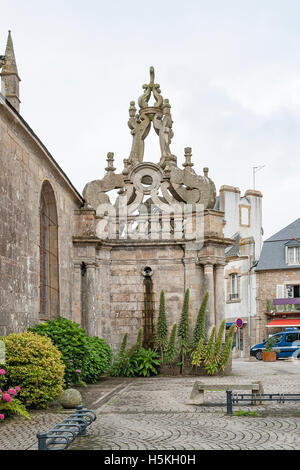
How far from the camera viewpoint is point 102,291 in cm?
1692

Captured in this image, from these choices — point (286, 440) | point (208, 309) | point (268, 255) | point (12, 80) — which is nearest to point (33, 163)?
point (12, 80)

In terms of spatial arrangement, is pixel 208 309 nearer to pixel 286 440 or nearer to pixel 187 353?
pixel 187 353

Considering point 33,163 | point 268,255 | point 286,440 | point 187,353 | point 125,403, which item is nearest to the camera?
point 286,440

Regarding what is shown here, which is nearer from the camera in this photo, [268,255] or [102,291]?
[102,291]

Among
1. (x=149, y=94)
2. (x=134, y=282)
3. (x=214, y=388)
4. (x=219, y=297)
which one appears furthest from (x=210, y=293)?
(x=214, y=388)

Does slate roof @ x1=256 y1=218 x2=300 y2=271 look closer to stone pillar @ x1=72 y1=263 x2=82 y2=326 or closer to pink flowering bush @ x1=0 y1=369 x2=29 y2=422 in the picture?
stone pillar @ x1=72 y1=263 x2=82 y2=326

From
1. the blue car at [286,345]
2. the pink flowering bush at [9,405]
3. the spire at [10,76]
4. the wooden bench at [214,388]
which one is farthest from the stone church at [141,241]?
the blue car at [286,345]

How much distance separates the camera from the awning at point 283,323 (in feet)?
112

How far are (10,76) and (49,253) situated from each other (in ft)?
13.8

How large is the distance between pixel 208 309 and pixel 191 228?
7.27ft

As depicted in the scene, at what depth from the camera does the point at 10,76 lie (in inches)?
575

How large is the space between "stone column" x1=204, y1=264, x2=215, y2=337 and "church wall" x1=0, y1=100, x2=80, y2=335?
515 centimetres

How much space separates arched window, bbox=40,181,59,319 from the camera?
14008 mm
